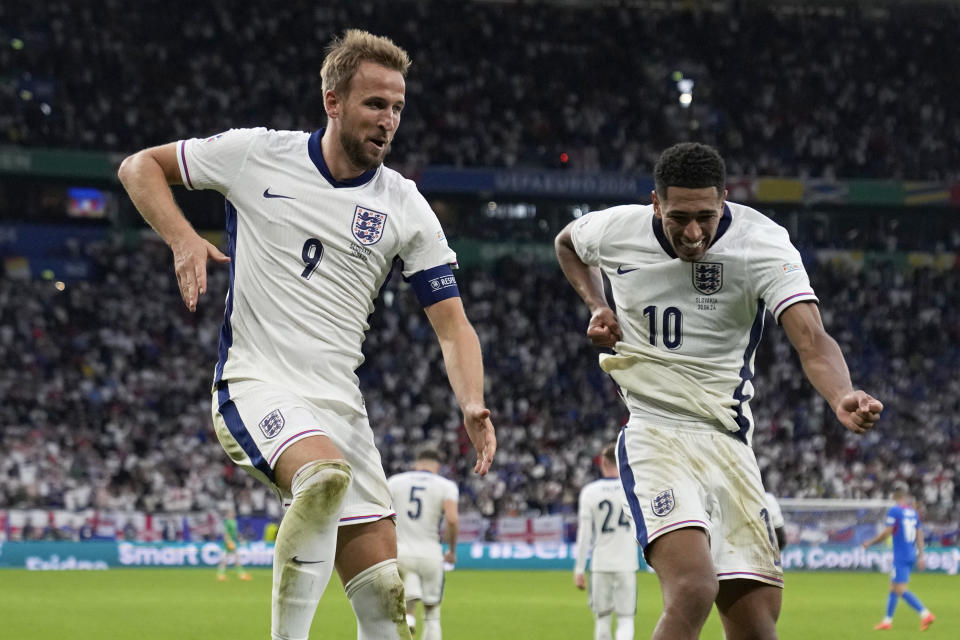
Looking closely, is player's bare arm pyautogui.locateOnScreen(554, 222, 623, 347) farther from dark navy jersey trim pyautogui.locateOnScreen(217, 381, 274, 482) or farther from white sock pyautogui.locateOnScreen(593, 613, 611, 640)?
white sock pyautogui.locateOnScreen(593, 613, 611, 640)

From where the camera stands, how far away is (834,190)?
1553 inches

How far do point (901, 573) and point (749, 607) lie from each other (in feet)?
41.2

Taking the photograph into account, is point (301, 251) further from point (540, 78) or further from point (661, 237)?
point (540, 78)

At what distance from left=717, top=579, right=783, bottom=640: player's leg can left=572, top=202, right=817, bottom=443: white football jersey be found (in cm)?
66

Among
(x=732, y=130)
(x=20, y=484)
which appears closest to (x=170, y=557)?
A: (x=20, y=484)

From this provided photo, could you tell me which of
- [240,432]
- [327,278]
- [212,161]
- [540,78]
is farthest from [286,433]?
[540,78]

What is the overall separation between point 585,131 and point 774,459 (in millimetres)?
12563

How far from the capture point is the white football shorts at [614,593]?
13.0 metres

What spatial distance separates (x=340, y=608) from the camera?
1906 centimetres

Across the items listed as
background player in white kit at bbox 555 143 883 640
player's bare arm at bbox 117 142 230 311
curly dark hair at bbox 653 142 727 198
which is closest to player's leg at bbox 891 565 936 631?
background player in white kit at bbox 555 143 883 640

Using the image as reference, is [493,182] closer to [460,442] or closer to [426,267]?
[460,442]

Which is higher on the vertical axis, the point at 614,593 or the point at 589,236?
the point at 589,236

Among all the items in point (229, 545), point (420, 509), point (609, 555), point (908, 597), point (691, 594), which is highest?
point (691, 594)

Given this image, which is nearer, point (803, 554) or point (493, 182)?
point (803, 554)
